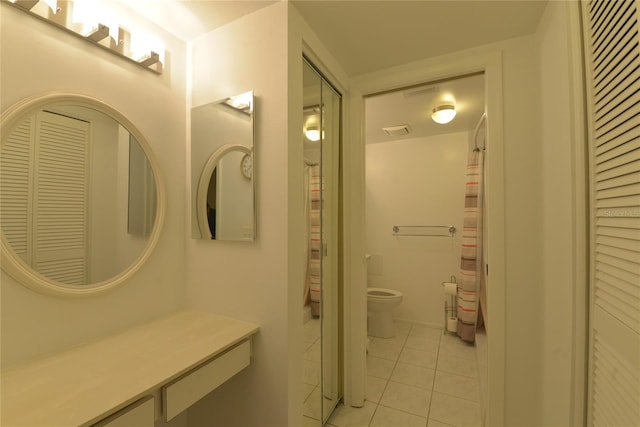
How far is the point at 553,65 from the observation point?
1201mm

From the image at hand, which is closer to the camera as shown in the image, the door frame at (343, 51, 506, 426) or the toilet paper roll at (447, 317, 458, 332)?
the door frame at (343, 51, 506, 426)

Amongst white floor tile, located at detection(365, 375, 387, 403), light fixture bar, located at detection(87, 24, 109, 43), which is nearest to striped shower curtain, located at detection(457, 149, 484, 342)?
white floor tile, located at detection(365, 375, 387, 403)

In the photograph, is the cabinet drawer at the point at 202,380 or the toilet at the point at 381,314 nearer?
the cabinet drawer at the point at 202,380

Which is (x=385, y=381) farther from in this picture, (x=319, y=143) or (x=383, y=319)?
(x=319, y=143)

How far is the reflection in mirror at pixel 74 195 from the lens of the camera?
3.15ft

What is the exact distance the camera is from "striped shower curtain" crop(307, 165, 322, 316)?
1552 millimetres

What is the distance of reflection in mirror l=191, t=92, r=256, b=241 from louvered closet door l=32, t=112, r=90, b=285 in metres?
0.47

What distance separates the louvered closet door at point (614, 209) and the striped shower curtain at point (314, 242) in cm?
121

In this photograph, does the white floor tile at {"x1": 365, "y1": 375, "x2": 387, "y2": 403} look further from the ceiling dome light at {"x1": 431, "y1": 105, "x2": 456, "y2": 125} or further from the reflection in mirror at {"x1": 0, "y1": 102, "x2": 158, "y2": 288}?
the ceiling dome light at {"x1": 431, "y1": 105, "x2": 456, "y2": 125}

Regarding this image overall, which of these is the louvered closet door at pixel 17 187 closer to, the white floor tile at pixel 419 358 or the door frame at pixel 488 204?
the door frame at pixel 488 204

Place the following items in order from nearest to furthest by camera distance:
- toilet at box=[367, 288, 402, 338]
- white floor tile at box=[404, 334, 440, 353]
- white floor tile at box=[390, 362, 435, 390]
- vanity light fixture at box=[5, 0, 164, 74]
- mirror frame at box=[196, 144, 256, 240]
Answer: vanity light fixture at box=[5, 0, 164, 74] < mirror frame at box=[196, 144, 256, 240] < white floor tile at box=[390, 362, 435, 390] < white floor tile at box=[404, 334, 440, 353] < toilet at box=[367, 288, 402, 338]

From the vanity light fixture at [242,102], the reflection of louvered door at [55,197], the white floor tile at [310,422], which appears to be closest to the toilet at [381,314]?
the white floor tile at [310,422]

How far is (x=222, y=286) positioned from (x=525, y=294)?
1.66 m

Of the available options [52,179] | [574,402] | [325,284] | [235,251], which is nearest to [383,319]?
[325,284]
